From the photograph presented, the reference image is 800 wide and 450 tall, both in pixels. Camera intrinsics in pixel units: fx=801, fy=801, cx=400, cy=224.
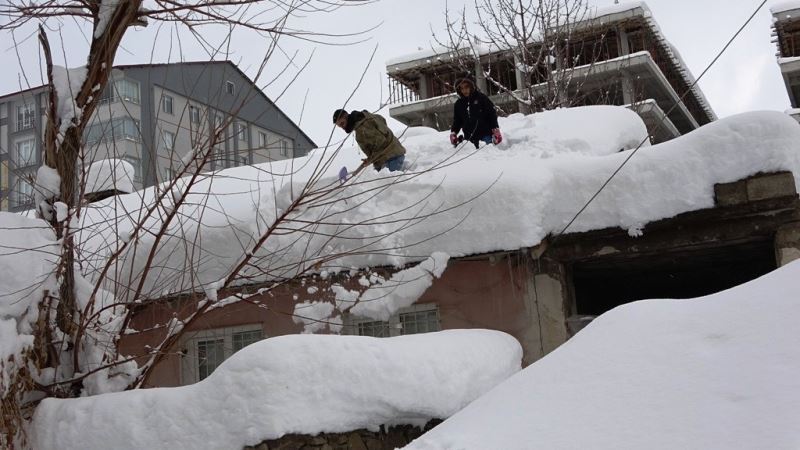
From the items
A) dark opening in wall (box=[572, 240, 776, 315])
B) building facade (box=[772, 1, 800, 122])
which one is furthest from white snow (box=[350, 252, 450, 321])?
building facade (box=[772, 1, 800, 122])

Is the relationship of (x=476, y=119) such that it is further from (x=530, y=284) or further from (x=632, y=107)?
(x=632, y=107)

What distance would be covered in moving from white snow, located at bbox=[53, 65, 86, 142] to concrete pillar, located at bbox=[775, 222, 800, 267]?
5981 mm

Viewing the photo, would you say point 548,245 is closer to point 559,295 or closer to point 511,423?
point 559,295

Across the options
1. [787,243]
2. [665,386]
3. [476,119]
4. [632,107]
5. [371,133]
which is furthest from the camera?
[632,107]

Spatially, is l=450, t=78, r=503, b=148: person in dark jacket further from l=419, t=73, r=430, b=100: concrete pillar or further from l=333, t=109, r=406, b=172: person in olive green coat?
l=419, t=73, r=430, b=100: concrete pillar

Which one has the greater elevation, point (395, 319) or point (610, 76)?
point (610, 76)

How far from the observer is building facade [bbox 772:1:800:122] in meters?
26.1

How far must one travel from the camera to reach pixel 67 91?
20.5 feet

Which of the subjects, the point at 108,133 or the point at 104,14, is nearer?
the point at 104,14

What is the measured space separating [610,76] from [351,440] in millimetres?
23313

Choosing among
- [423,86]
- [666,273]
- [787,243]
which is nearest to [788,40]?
[423,86]

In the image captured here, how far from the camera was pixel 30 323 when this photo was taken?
19.4 ft

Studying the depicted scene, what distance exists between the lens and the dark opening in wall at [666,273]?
27.6 feet

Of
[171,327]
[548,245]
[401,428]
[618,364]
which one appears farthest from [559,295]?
[618,364]
